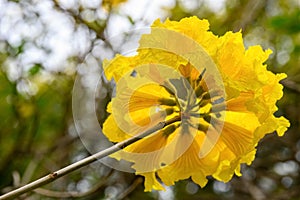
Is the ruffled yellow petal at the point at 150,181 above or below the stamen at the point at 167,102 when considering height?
below

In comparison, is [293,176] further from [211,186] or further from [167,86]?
[167,86]

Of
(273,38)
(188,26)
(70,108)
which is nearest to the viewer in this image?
(188,26)

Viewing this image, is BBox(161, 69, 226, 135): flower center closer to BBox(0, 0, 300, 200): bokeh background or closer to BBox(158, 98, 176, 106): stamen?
BBox(158, 98, 176, 106): stamen

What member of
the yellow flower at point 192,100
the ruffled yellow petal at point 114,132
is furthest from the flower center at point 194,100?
the ruffled yellow petal at point 114,132

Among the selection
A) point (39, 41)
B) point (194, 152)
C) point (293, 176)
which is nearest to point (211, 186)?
point (293, 176)

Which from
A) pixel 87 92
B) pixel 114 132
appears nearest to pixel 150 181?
pixel 114 132

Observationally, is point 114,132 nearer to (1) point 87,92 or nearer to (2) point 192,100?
(2) point 192,100

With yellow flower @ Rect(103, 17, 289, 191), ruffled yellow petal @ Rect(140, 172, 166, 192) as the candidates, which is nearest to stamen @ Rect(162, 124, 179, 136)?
yellow flower @ Rect(103, 17, 289, 191)

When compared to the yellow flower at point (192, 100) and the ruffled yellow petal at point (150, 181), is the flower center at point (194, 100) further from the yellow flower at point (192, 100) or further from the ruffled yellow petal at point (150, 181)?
the ruffled yellow petal at point (150, 181)
